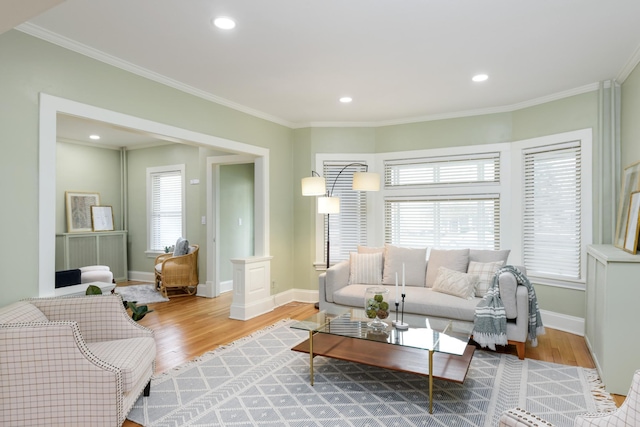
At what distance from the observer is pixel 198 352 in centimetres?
367

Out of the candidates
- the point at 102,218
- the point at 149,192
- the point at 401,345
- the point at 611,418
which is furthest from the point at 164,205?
the point at 611,418

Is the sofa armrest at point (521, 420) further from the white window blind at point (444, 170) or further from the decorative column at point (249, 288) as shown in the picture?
the white window blind at point (444, 170)

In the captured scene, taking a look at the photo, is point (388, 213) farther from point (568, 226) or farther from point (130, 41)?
point (130, 41)

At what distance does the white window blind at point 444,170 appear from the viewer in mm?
5020

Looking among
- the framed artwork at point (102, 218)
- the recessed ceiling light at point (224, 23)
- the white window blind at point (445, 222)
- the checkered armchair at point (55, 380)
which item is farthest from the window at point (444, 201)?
the framed artwork at point (102, 218)

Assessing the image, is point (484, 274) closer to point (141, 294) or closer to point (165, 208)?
point (141, 294)

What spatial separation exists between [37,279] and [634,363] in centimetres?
443

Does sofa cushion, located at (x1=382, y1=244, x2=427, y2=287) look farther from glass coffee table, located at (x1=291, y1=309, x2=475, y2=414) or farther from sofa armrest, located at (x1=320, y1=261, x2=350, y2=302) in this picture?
glass coffee table, located at (x1=291, y1=309, x2=475, y2=414)

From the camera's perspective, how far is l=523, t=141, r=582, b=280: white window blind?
14.1 ft

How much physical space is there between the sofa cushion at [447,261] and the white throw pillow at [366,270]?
23.6 inches

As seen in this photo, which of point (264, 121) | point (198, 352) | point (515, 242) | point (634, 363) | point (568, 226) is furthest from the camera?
point (264, 121)

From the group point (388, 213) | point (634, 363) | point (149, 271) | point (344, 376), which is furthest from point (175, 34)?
point (149, 271)

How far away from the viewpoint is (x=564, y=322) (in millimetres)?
4320

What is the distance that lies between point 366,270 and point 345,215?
1246 millimetres
